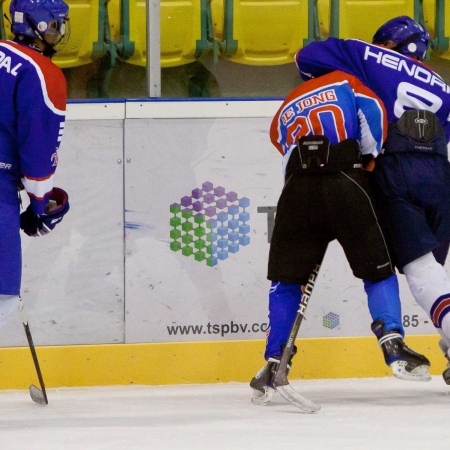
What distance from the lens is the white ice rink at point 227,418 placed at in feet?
8.52

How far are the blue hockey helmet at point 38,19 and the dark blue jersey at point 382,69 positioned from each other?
0.82 m

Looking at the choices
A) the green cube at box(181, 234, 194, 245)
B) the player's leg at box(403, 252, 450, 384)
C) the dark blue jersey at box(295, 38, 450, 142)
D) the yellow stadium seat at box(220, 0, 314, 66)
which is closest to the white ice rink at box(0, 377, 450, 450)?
the player's leg at box(403, 252, 450, 384)

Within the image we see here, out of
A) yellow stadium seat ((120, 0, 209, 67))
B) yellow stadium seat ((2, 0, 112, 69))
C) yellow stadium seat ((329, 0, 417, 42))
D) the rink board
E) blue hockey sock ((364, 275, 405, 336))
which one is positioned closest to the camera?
blue hockey sock ((364, 275, 405, 336))

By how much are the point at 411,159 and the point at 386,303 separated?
476 mm

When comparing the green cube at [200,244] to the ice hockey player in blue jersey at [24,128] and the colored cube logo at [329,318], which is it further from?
the ice hockey player in blue jersey at [24,128]

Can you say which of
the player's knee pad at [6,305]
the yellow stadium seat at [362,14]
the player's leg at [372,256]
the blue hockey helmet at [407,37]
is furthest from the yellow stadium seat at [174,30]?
the player's knee pad at [6,305]

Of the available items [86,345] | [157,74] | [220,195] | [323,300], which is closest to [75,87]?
[157,74]

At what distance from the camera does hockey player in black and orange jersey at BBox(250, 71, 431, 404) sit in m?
3.31

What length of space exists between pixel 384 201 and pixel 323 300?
768 mm

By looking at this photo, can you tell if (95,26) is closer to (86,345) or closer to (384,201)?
(86,345)

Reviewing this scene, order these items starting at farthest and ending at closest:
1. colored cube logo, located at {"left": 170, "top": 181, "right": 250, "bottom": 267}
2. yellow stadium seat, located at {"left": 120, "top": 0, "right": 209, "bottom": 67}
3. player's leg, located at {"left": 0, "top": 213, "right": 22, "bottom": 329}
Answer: yellow stadium seat, located at {"left": 120, "top": 0, "right": 209, "bottom": 67}
colored cube logo, located at {"left": 170, "top": 181, "right": 250, "bottom": 267}
player's leg, located at {"left": 0, "top": 213, "right": 22, "bottom": 329}

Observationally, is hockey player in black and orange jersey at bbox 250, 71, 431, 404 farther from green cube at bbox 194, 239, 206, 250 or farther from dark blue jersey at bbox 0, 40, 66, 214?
dark blue jersey at bbox 0, 40, 66, 214

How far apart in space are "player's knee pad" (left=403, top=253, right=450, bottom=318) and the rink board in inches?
28.6

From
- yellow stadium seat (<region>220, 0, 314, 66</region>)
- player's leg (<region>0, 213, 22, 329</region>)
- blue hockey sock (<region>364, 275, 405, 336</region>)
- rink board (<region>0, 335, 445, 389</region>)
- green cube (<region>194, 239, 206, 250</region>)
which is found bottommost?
rink board (<region>0, 335, 445, 389</region>)
